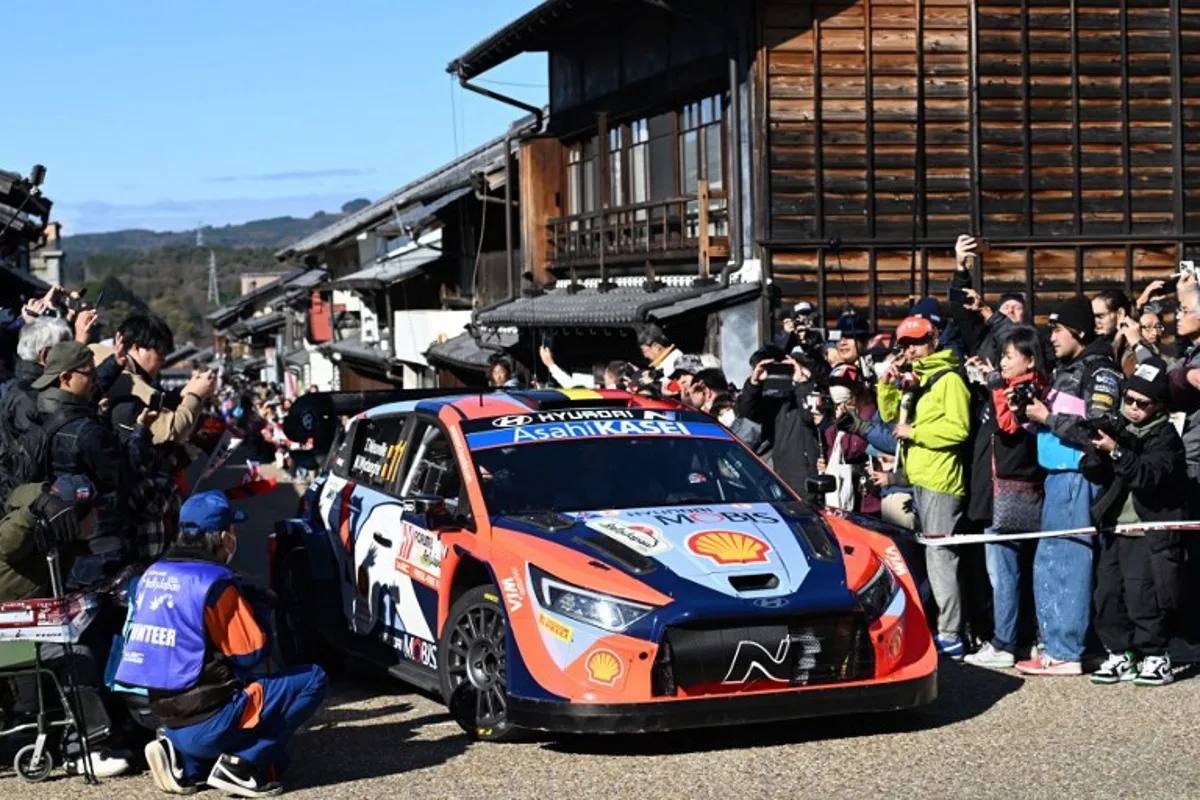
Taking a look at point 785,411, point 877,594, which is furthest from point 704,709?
point 785,411

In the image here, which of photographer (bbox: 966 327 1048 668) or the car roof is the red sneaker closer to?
photographer (bbox: 966 327 1048 668)

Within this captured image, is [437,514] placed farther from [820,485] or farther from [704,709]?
[820,485]

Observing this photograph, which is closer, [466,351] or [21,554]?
[21,554]

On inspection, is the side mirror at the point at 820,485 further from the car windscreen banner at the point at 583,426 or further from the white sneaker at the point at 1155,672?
the white sneaker at the point at 1155,672

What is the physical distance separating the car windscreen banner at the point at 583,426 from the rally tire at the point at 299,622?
2011 mm

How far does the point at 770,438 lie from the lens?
41.3 ft

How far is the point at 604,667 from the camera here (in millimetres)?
7805

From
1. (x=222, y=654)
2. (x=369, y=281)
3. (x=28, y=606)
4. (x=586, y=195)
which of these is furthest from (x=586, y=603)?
(x=369, y=281)

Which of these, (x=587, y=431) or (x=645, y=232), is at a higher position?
(x=645, y=232)

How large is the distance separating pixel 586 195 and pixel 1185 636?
16.7 meters

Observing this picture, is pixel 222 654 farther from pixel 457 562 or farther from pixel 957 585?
pixel 957 585

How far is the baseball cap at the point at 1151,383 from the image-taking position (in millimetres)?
9344

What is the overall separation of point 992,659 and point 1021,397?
1562mm

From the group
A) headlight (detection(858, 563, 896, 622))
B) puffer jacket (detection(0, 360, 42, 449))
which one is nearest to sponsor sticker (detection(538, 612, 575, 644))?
headlight (detection(858, 563, 896, 622))
